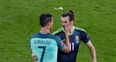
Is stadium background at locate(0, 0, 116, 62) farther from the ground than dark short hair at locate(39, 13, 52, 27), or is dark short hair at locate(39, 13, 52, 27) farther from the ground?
dark short hair at locate(39, 13, 52, 27)

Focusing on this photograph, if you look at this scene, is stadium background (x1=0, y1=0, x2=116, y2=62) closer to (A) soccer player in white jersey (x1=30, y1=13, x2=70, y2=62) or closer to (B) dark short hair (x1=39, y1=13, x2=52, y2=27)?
(A) soccer player in white jersey (x1=30, y1=13, x2=70, y2=62)

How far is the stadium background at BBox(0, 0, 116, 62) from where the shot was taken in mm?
17266

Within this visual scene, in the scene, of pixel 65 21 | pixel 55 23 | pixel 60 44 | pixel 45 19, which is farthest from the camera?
pixel 55 23

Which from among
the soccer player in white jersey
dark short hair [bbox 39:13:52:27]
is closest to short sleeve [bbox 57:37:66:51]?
the soccer player in white jersey

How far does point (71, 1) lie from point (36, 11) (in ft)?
9.01

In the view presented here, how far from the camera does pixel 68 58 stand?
1034 centimetres

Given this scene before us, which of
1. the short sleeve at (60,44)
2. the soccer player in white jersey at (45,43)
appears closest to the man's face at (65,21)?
the short sleeve at (60,44)

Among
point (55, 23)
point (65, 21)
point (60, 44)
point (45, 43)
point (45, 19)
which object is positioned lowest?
point (55, 23)

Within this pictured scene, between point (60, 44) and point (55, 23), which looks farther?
point (55, 23)

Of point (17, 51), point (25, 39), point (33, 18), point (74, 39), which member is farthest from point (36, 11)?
point (74, 39)

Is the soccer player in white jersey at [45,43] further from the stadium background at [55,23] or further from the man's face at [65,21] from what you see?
the stadium background at [55,23]

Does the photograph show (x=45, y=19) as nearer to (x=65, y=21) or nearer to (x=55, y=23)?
(x=65, y=21)

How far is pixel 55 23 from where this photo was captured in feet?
68.6

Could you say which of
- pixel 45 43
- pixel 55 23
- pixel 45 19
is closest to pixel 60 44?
pixel 45 43
